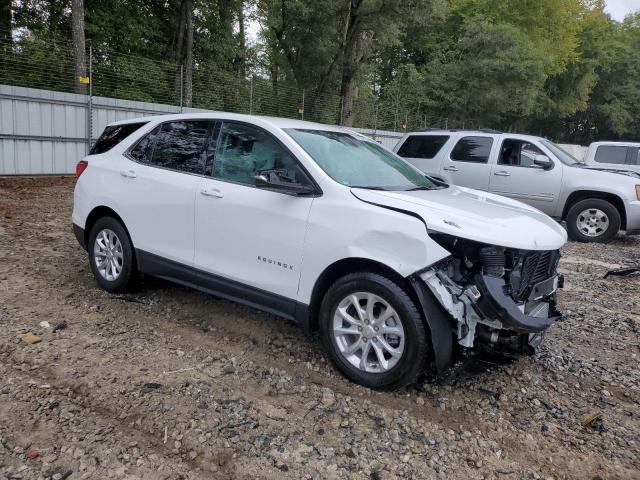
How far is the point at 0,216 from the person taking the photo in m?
8.19

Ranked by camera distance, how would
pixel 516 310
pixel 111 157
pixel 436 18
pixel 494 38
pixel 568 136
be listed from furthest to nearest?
pixel 568 136 < pixel 494 38 < pixel 436 18 < pixel 111 157 < pixel 516 310

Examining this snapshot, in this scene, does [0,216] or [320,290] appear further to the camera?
[0,216]

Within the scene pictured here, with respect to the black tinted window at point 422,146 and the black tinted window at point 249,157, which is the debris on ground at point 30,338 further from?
the black tinted window at point 422,146

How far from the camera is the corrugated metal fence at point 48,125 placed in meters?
11.5

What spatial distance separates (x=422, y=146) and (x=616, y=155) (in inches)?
205

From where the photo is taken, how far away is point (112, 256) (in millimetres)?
4902

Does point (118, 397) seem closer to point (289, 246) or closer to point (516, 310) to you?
point (289, 246)

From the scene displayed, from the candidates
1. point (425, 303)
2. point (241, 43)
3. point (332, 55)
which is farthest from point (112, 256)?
point (241, 43)

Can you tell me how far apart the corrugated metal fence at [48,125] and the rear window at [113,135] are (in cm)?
774

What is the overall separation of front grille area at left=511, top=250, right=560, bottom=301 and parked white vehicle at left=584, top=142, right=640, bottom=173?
9.79m

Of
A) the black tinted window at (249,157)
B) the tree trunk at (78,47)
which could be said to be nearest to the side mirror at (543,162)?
the black tinted window at (249,157)

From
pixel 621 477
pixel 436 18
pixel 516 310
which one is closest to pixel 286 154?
pixel 516 310

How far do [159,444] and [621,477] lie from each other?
241cm

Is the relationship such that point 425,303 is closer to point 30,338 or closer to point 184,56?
point 30,338
